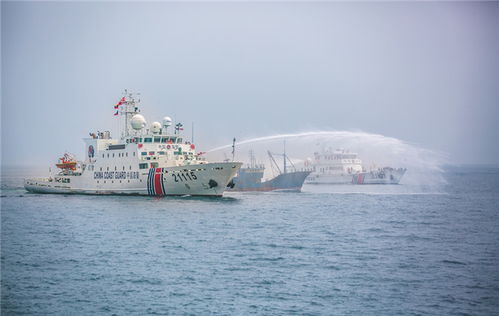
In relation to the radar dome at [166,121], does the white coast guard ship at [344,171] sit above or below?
below

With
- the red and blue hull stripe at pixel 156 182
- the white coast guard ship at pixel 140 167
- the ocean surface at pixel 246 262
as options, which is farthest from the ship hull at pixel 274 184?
the ocean surface at pixel 246 262

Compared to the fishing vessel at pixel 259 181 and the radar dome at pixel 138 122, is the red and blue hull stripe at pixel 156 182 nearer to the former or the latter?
the radar dome at pixel 138 122

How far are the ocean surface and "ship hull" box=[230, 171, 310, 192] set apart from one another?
32325 mm

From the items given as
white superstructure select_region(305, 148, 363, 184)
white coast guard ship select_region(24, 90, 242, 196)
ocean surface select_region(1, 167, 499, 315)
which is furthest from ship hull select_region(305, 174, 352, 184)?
ocean surface select_region(1, 167, 499, 315)

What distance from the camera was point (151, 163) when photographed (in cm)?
6362

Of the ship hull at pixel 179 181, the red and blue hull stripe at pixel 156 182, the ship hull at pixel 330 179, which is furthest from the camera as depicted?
the ship hull at pixel 330 179

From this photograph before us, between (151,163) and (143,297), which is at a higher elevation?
(151,163)

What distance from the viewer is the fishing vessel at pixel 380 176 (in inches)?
4601

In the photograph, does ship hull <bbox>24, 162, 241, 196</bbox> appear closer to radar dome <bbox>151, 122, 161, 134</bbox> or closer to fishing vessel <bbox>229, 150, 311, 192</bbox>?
radar dome <bbox>151, 122, 161, 134</bbox>

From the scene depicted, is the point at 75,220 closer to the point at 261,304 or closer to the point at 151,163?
the point at 151,163

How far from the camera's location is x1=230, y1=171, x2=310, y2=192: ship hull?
85250 mm

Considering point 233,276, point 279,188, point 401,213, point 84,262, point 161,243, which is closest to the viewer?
point 233,276

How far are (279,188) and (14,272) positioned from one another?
201 feet

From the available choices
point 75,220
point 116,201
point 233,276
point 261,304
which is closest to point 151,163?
point 116,201
